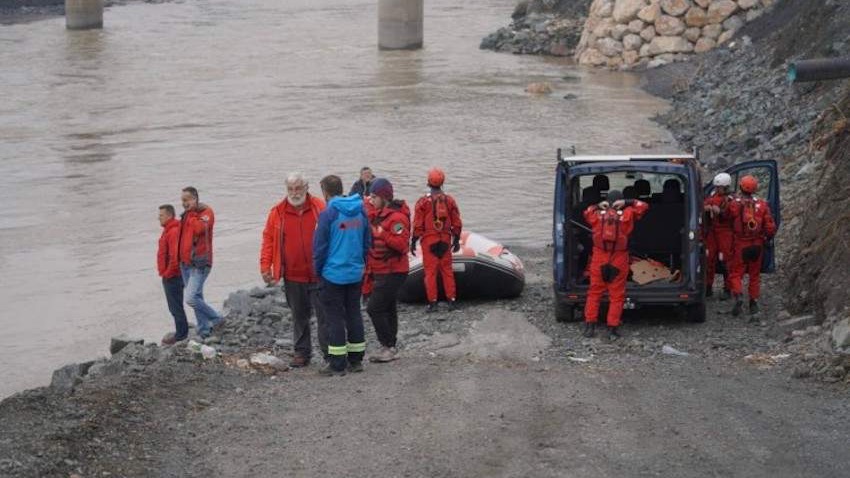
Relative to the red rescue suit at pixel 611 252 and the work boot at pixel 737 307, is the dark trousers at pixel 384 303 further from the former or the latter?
the work boot at pixel 737 307

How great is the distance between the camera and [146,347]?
12484 mm

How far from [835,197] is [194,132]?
72.7 feet

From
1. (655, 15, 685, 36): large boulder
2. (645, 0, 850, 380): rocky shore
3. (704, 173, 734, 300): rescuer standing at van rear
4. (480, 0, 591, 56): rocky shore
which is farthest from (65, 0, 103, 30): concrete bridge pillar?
(704, 173, 734, 300): rescuer standing at van rear

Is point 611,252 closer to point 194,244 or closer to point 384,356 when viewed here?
point 384,356

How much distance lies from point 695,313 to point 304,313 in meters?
3.99

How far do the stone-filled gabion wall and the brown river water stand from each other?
1214mm

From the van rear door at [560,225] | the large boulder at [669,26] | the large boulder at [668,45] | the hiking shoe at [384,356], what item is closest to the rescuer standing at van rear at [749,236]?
the van rear door at [560,225]

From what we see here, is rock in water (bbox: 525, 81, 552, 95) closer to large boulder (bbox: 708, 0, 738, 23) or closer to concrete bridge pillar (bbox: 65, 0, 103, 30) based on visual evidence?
large boulder (bbox: 708, 0, 738, 23)

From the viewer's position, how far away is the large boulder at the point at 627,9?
43281 millimetres

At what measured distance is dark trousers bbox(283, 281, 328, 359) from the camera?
35.1 feet

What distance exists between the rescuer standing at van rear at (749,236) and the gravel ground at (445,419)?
4.84 feet

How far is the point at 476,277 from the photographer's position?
47.1ft

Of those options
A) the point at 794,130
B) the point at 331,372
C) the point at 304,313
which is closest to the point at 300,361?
the point at 304,313

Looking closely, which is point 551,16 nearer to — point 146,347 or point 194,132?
point 194,132
